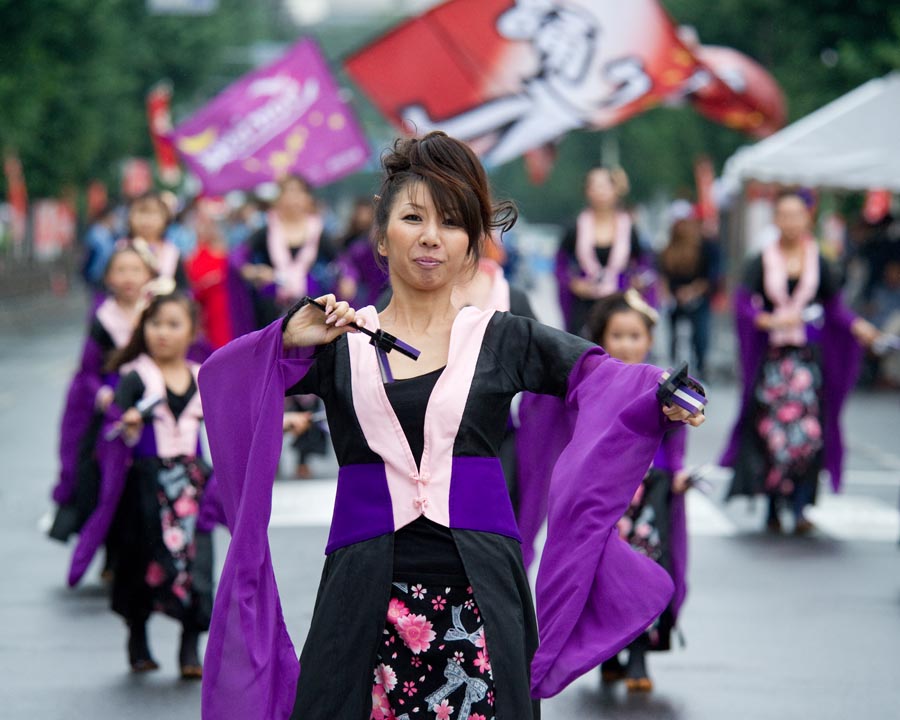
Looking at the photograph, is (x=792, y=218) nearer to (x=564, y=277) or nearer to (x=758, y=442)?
(x=758, y=442)

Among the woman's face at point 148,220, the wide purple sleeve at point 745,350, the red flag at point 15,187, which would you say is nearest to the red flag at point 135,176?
the red flag at point 15,187

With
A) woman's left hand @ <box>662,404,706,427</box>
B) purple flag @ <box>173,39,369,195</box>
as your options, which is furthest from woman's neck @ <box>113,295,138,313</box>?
purple flag @ <box>173,39,369,195</box>

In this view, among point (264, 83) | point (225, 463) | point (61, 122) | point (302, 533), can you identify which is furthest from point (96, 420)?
point (61, 122)

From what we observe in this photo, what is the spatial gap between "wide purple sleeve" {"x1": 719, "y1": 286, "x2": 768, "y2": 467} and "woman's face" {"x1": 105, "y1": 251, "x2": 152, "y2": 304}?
3.48 meters

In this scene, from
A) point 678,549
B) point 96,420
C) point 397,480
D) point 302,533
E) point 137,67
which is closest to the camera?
point 397,480

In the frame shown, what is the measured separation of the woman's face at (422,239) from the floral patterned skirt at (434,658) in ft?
2.24

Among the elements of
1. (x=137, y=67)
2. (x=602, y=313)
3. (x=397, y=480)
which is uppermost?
(x=137, y=67)

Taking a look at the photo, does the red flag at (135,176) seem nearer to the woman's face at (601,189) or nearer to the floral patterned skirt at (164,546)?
the woman's face at (601,189)

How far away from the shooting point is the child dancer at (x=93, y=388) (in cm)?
805

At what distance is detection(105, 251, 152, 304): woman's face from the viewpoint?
8156 millimetres

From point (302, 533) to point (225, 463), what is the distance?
5.52m

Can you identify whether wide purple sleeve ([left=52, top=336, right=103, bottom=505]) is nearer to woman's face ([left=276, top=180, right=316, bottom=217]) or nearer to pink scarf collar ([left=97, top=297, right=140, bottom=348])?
pink scarf collar ([left=97, top=297, right=140, bottom=348])

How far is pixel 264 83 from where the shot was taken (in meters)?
16.4

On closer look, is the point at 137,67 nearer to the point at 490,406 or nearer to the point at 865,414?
the point at 865,414
